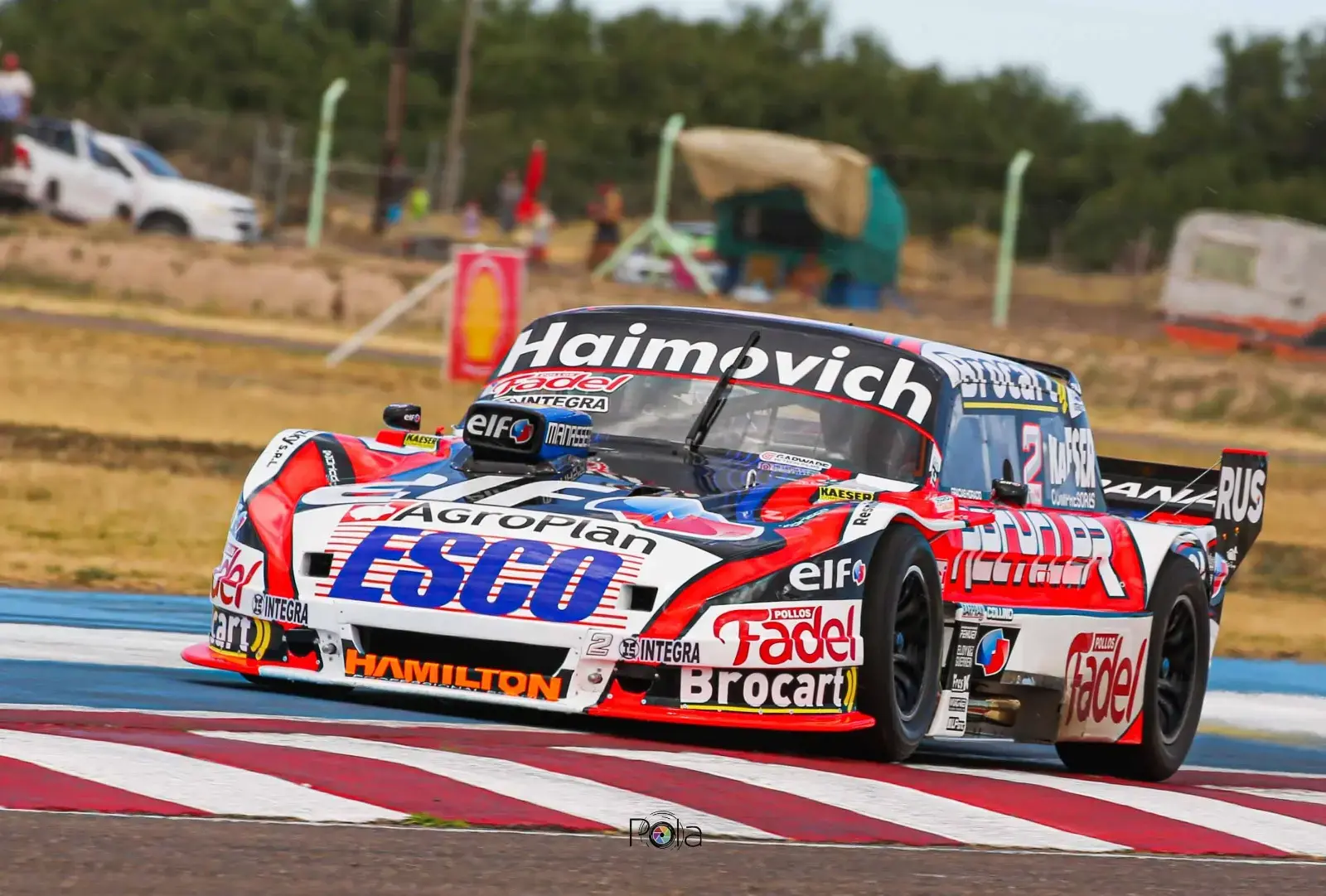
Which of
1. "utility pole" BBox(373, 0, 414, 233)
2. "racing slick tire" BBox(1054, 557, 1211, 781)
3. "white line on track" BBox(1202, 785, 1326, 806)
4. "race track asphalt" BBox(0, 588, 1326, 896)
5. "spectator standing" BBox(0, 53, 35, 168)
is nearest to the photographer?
"race track asphalt" BBox(0, 588, 1326, 896)

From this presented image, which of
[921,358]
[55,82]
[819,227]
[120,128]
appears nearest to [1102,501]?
[921,358]

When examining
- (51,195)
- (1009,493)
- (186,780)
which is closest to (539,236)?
(51,195)

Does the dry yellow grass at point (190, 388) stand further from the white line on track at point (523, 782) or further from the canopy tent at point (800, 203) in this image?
the white line on track at point (523, 782)

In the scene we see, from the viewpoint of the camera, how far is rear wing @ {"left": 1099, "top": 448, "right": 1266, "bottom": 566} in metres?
9.38

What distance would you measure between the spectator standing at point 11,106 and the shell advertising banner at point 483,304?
11.1 m

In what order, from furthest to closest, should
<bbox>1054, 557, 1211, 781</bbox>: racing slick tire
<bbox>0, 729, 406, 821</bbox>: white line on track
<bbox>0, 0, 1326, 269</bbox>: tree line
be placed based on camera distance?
<bbox>0, 0, 1326, 269</bbox>: tree line → <bbox>1054, 557, 1211, 781</bbox>: racing slick tire → <bbox>0, 729, 406, 821</bbox>: white line on track

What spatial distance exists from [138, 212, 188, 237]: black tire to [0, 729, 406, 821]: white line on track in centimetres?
2997

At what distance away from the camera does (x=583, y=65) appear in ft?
236

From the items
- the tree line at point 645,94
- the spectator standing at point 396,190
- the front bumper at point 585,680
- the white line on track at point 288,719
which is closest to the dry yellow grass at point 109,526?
the white line on track at point 288,719

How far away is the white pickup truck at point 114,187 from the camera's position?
34062mm

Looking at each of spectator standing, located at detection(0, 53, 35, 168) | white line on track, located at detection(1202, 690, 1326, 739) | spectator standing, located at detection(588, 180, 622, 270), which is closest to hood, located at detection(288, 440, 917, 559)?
white line on track, located at detection(1202, 690, 1326, 739)

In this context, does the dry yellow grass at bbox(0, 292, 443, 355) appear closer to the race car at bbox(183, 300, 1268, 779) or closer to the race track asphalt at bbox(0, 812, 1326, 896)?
the race car at bbox(183, 300, 1268, 779)

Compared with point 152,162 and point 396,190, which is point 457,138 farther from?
point 152,162

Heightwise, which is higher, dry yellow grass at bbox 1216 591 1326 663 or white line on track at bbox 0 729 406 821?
white line on track at bbox 0 729 406 821
